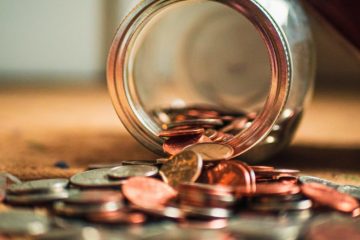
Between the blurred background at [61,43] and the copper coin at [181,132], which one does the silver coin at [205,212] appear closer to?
the copper coin at [181,132]

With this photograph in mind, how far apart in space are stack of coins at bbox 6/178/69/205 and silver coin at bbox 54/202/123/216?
5 cm

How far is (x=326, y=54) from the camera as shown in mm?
3086

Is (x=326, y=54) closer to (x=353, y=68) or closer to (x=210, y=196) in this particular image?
(x=353, y=68)

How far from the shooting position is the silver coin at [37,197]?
80 cm

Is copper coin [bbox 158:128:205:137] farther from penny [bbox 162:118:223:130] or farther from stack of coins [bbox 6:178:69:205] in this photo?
stack of coins [bbox 6:178:69:205]

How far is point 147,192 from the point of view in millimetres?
808

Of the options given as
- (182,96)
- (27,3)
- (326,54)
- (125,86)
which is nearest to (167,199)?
(125,86)

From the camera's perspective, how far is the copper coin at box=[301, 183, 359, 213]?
791 millimetres

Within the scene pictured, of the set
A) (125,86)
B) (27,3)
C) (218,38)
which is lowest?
(125,86)

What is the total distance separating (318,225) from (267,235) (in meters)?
0.09

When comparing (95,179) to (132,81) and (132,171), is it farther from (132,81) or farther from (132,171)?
(132,81)

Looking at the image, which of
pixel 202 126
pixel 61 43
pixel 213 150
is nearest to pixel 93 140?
pixel 202 126

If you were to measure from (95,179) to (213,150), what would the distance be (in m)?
0.20

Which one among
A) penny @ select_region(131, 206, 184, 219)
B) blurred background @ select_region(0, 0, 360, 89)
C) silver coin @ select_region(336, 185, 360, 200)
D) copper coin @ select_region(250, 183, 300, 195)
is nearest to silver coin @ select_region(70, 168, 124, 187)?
penny @ select_region(131, 206, 184, 219)
